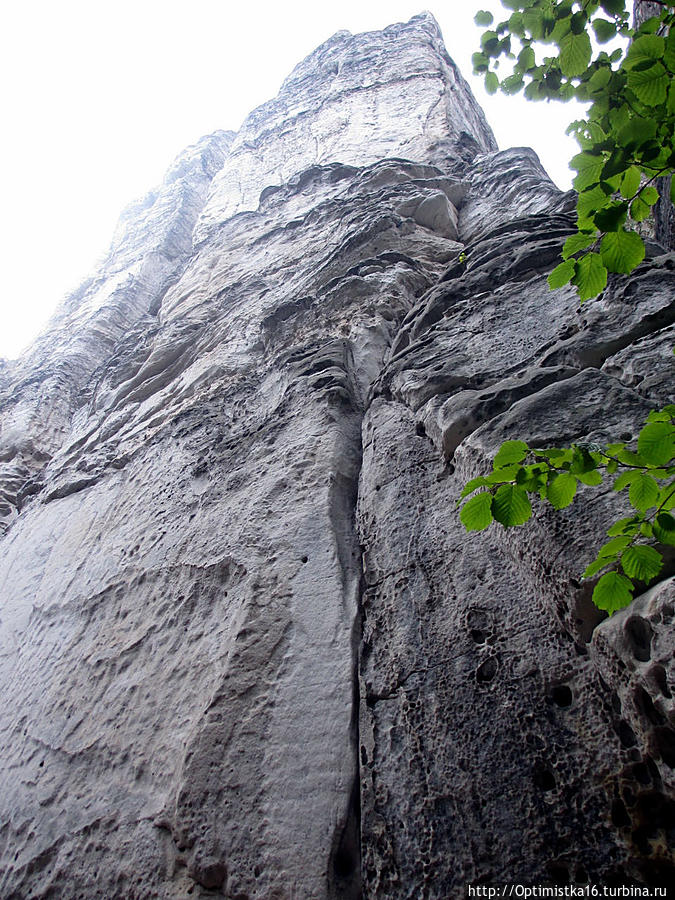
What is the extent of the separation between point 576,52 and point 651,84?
0.71 meters

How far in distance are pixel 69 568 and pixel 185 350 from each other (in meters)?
3.79

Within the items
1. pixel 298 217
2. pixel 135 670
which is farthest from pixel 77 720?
pixel 298 217

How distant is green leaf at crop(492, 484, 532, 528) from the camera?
161cm

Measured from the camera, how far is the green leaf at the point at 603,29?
2.41m

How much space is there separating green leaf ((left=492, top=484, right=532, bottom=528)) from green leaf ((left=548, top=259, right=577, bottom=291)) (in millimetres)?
680

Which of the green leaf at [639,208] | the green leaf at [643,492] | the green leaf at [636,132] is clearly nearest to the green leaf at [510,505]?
the green leaf at [643,492]

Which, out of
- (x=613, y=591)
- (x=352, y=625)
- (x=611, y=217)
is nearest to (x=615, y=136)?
(x=611, y=217)

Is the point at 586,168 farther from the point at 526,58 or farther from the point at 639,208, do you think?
the point at 526,58

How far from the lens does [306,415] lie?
14.5 feet

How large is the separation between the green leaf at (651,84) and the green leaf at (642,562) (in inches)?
55.1

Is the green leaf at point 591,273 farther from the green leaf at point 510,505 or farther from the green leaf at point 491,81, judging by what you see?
the green leaf at point 491,81

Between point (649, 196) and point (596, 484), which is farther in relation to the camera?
point (649, 196)

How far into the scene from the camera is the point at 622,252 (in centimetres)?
164

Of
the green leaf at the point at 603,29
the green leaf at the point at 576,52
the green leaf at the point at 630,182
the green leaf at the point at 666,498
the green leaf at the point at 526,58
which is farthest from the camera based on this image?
the green leaf at the point at 526,58
